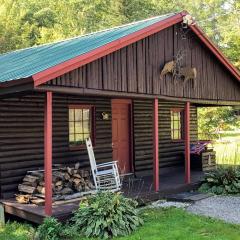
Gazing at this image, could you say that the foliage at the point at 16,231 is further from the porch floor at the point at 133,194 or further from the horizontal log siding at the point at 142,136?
the horizontal log siding at the point at 142,136

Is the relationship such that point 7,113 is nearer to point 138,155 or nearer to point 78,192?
point 78,192

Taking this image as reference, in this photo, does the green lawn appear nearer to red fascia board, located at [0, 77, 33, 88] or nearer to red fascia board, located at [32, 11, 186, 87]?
red fascia board, located at [0, 77, 33, 88]

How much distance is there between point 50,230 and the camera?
6.93 metres

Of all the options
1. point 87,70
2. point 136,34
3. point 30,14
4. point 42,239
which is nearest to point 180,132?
point 136,34

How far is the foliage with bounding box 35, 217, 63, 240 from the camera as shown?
6945mm

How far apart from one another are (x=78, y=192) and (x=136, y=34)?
144 inches

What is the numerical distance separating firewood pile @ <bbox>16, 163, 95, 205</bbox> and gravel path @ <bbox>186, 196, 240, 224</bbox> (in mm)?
2414

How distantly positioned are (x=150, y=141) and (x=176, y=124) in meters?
1.96

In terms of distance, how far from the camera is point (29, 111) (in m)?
9.91

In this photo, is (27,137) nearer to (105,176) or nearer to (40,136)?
(40,136)

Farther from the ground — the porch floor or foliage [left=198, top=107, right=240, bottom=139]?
foliage [left=198, top=107, right=240, bottom=139]

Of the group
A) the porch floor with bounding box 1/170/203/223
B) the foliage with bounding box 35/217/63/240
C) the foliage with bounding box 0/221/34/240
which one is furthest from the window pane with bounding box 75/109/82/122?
the foliage with bounding box 35/217/63/240

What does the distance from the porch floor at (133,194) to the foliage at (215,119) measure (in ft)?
38.2

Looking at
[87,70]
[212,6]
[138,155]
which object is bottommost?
[138,155]
